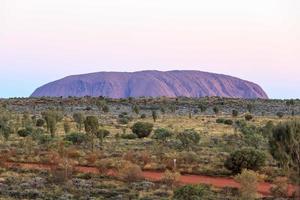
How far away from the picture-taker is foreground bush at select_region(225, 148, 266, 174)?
87.7 ft

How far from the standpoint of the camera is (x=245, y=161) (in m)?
26.7

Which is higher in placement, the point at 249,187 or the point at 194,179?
the point at 249,187

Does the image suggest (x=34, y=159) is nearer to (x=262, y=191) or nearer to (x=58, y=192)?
(x=58, y=192)

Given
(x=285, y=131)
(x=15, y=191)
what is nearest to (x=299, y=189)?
(x=285, y=131)

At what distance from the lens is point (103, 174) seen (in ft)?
83.8

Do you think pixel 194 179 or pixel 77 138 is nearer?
pixel 194 179

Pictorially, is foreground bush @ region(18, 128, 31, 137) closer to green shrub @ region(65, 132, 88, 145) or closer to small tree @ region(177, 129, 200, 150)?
green shrub @ region(65, 132, 88, 145)

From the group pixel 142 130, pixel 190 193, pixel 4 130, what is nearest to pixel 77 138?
pixel 4 130

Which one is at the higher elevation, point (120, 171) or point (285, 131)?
point (285, 131)

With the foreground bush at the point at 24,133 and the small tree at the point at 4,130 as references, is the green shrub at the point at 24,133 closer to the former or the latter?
the foreground bush at the point at 24,133

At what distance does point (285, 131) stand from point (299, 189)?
8.82m

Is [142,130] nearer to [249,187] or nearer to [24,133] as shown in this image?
[24,133]

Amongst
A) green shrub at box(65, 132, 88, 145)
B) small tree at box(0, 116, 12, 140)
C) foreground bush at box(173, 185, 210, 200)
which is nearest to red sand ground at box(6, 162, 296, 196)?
foreground bush at box(173, 185, 210, 200)

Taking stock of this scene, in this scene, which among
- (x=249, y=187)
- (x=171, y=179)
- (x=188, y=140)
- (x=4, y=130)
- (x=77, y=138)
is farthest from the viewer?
(x=4, y=130)
